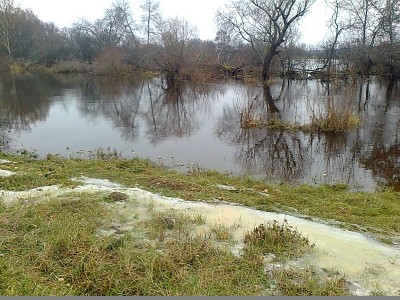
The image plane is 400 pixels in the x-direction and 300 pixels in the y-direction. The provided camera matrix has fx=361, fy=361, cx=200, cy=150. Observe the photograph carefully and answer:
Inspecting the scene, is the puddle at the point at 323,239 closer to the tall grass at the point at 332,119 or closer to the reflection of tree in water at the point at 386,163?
the reflection of tree in water at the point at 386,163

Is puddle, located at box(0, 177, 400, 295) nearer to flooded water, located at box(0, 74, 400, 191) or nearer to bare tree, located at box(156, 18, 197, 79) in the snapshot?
flooded water, located at box(0, 74, 400, 191)

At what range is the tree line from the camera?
35875 millimetres

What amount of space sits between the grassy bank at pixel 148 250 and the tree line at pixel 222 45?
2721 centimetres

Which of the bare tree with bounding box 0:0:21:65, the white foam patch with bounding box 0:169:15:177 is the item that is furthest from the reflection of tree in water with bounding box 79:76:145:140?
the bare tree with bounding box 0:0:21:65

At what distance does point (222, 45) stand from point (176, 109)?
105ft

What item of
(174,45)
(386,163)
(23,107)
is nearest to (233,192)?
(386,163)

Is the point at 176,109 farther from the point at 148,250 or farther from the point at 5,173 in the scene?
the point at 148,250

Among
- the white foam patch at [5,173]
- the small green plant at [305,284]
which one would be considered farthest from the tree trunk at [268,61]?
the small green plant at [305,284]

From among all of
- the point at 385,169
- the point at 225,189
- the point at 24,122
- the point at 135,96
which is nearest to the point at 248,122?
the point at 385,169

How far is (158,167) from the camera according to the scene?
9672 millimetres

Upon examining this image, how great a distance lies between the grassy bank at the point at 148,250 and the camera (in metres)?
3.55

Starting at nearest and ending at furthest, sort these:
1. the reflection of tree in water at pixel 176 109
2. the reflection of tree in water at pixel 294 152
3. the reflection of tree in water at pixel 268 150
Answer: the reflection of tree in water at pixel 294 152 < the reflection of tree in water at pixel 268 150 < the reflection of tree in water at pixel 176 109

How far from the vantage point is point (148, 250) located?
422 centimetres

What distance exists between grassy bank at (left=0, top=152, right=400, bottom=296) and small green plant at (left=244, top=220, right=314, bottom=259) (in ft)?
0.04
